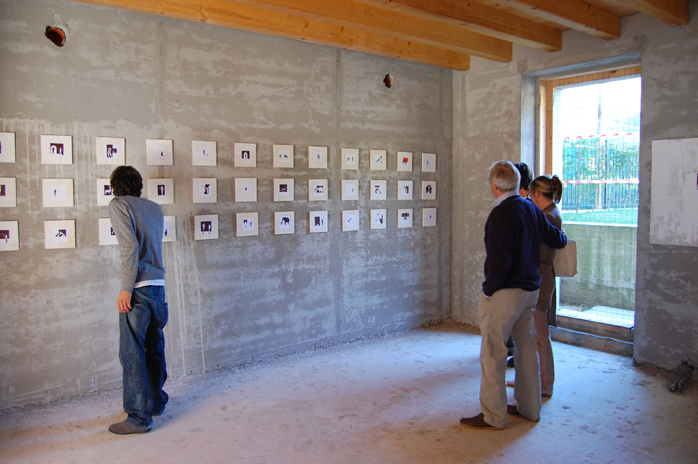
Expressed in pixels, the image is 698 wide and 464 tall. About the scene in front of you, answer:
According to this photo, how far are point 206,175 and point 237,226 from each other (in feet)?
1.76

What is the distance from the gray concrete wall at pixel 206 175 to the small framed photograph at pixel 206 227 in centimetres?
5

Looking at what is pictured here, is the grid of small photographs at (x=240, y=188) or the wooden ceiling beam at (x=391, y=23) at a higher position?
the wooden ceiling beam at (x=391, y=23)

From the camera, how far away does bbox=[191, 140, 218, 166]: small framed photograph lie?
4.29 m

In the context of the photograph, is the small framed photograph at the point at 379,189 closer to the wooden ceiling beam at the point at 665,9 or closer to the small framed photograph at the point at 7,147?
the wooden ceiling beam at the point at 665,9

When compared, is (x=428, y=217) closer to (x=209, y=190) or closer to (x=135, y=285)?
(x=209, y=190)

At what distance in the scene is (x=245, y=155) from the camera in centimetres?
454

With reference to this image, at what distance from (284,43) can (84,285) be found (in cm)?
281

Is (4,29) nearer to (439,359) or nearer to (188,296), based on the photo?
(188,296)

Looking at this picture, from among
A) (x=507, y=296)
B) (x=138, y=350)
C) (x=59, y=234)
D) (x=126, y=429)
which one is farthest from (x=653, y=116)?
(x=59, y=234)

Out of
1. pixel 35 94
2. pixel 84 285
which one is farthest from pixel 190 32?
pixel 84 285

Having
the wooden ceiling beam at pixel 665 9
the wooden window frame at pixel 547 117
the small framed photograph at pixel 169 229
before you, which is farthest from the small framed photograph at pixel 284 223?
the wooden ceiling beam at pixel 665 9

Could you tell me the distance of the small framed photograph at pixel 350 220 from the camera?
5.23m

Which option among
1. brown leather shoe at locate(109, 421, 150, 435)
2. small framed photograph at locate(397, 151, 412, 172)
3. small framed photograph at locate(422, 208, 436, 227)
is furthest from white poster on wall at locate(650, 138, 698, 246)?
brown leather shoe at locate(109, 421, 150, 435)

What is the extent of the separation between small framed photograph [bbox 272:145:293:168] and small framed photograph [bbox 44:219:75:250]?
1814mm
